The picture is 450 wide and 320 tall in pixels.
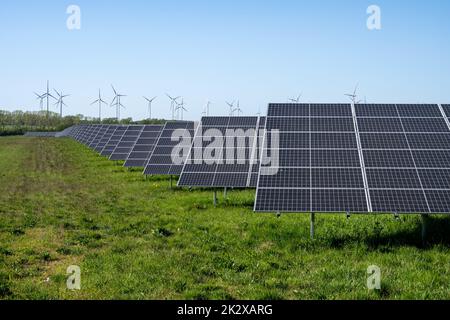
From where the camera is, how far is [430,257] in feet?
37.8

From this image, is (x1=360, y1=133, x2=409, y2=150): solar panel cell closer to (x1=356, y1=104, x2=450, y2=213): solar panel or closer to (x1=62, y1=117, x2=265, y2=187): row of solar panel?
(x1=356, y1=104, x2=450, y2=213): solar panel

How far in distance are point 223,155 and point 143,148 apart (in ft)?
47.9

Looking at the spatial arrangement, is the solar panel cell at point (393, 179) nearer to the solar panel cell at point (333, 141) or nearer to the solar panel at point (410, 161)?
the solar panel at point (410, 161)

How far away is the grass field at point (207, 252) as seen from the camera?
973 cm

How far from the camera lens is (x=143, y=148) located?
114ft

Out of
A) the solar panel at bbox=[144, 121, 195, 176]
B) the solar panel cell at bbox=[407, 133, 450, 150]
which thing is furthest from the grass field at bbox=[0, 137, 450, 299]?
the solar panel at bbox=[144, 121, 195, 176]

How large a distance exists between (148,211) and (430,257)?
34.1 feet

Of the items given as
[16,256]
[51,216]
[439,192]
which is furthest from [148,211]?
[439,192]

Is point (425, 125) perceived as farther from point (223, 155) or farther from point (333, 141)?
point (223, 155)

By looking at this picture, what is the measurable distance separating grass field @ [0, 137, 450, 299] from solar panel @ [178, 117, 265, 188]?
37.3 inches

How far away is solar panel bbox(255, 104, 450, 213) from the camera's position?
12.7 m

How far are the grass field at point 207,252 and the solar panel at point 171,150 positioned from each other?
201 inches

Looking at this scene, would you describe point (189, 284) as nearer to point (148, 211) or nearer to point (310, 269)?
point (310, 269)

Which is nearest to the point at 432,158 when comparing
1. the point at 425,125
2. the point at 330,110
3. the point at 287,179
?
the point at 425,125
